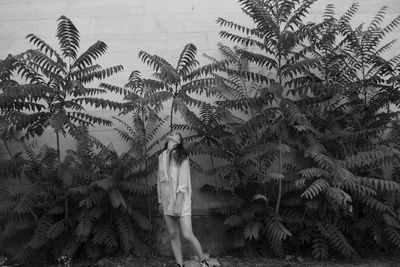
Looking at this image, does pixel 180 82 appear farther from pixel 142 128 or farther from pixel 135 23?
pixel 135 23

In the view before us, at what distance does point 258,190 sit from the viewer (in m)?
7.29

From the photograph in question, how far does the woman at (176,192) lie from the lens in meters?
6.04

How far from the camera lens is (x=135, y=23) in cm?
826

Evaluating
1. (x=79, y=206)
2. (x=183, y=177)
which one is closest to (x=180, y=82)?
(x=183, y=177)

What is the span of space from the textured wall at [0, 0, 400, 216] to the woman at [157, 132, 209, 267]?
2.46 m

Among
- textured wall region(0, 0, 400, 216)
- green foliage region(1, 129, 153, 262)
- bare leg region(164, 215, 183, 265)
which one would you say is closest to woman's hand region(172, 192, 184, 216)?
bare leg region(164, 215, 183, 265)

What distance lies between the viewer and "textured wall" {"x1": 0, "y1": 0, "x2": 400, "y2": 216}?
820cm

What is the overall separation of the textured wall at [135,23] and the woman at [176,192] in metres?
2.46

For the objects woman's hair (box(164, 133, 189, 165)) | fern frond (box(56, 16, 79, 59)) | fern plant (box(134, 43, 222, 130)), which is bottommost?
woman's hair (box(164, 133, 189, 165))

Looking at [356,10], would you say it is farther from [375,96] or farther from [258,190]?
[258,190]

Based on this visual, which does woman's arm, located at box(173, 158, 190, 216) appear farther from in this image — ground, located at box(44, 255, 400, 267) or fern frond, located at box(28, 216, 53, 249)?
fern frond, located at box(28, 216, 53, 249)

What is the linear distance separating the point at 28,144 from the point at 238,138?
394 cm

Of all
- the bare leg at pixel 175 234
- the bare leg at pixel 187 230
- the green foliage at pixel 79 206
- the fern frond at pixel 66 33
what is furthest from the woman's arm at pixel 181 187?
the fern frond at pixel 66 33

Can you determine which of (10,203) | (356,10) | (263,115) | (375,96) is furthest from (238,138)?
(10,203)
